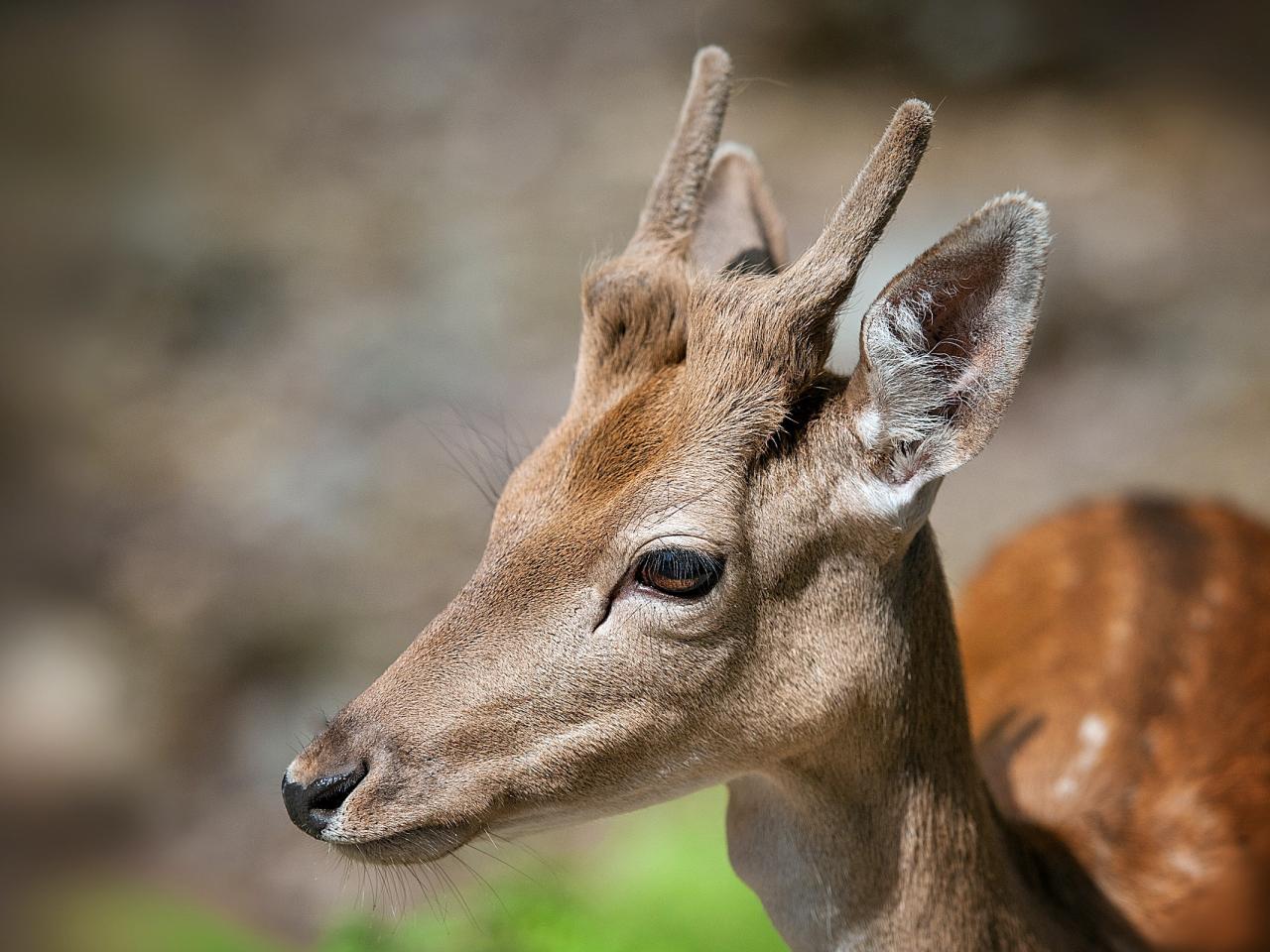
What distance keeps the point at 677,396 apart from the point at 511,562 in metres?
0.42

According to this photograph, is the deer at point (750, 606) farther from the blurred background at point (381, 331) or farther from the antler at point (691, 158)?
the blurred background at point (381, 331)

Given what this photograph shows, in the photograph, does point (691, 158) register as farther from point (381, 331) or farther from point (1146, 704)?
point (381, 331)

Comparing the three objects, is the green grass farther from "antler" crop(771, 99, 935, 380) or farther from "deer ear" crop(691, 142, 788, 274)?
"antler" crop(771, 99, 935, 380)

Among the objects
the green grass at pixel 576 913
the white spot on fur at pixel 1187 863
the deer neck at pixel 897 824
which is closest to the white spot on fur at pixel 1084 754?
the white spot on fur at pixel 1187 863

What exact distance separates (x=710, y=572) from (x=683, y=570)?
0.05 meters

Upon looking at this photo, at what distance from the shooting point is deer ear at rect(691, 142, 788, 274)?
9.22 feet

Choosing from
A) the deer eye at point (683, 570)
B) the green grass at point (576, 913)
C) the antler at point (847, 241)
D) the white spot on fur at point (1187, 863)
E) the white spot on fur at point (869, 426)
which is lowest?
the green grass at point (576, 913)

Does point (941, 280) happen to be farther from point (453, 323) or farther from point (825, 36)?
point (825, 36)

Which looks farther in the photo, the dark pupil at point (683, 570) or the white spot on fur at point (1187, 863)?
the white spot on fur at point (1187, 863)

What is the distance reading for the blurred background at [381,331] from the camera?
19.2 feet

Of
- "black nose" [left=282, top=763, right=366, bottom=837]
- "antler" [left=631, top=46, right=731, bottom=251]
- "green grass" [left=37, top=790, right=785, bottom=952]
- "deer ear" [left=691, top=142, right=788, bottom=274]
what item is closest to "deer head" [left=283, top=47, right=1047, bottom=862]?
"black nose" [left=282, top=763, right=366, bottom=837]

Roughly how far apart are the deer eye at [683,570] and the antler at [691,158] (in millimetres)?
759

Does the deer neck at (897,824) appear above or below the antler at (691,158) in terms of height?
below

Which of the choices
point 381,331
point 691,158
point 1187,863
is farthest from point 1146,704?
point 381,331
